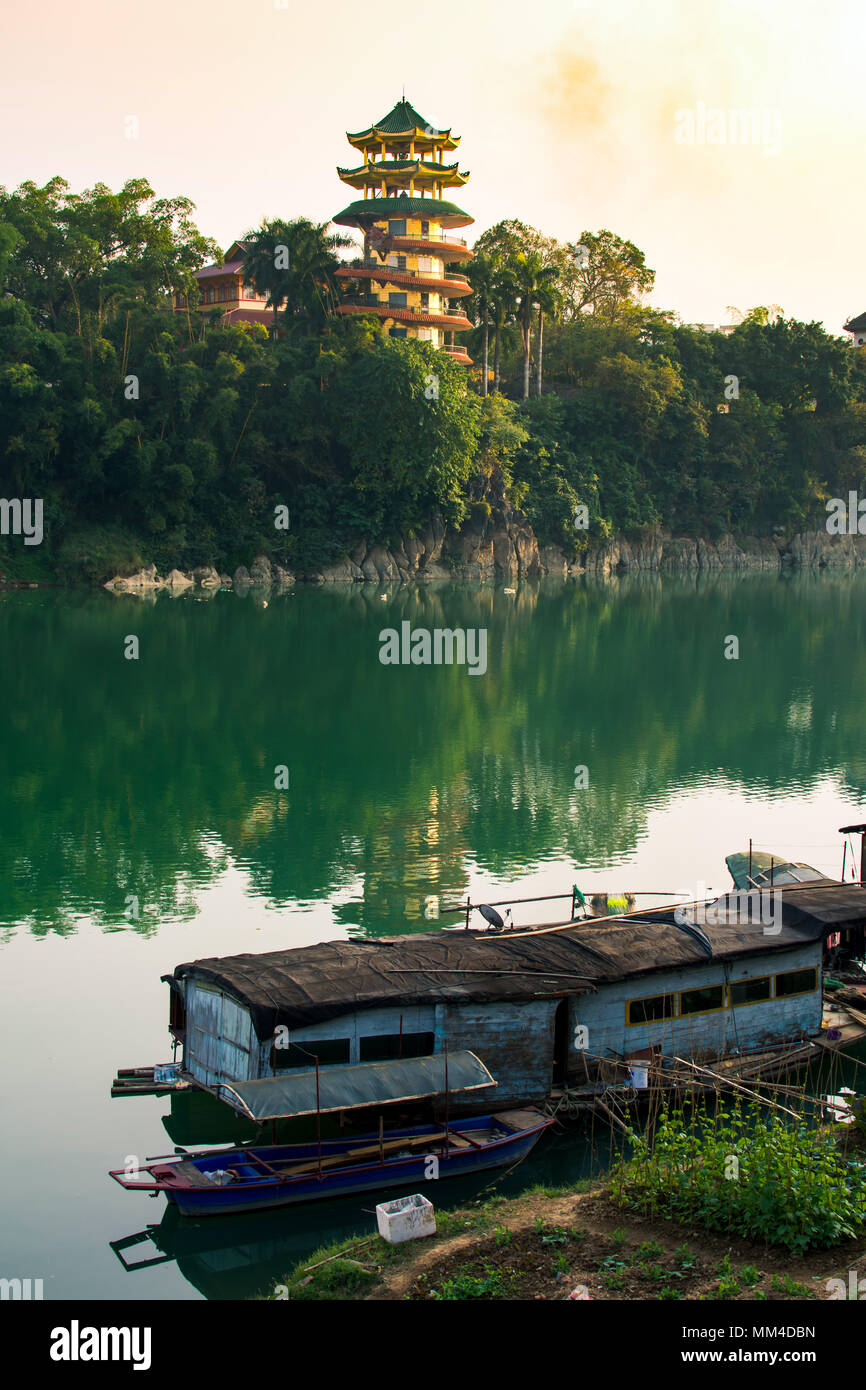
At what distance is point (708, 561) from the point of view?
288 ft

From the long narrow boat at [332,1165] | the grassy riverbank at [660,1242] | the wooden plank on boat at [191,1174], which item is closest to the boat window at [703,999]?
the long narrow boat at [332,1165]

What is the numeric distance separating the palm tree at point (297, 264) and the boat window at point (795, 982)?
194 feet

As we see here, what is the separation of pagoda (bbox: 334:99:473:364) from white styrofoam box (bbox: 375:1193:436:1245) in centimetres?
6455

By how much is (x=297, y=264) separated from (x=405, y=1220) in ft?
208

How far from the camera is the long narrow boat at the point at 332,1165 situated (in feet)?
33.4

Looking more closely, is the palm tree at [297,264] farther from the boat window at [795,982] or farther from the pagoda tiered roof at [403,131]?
the boat window at [795,982]

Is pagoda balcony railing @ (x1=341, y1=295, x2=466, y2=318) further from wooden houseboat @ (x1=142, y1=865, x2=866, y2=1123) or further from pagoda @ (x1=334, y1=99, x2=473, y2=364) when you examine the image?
wooden houseboat @ (x1=142, y1=865, x2=866, y2=1123)

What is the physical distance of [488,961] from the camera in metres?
12.1

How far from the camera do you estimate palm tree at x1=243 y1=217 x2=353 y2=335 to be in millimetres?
66562

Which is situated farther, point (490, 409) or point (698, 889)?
point (490, 409)

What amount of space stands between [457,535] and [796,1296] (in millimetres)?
65988

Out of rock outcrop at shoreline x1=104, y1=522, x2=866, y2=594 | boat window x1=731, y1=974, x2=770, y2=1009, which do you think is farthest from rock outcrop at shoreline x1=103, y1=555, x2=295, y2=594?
boat window x1=731, y1=974, x2=770, y2=1009

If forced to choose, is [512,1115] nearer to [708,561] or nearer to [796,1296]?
[796,1296]
